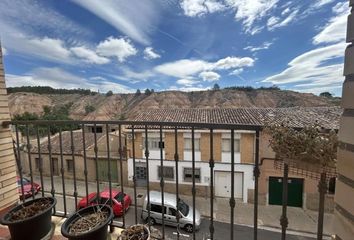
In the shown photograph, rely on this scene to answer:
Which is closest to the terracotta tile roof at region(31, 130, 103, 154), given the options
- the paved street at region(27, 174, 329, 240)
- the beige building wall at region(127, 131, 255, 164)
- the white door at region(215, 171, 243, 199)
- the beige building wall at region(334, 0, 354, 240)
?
the paved street at region(27, 174, 329, 240)

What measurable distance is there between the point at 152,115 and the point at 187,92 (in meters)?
18.1

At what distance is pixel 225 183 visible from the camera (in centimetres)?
919

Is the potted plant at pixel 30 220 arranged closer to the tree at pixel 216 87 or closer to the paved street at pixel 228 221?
the paved street at pixel 228 221

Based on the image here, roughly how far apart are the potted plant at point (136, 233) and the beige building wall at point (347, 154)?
1.04 m

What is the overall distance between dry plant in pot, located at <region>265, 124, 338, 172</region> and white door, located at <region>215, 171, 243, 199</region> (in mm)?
8557

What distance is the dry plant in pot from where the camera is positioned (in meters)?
0.84

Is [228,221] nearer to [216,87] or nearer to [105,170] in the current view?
[105,170]

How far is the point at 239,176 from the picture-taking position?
9.00 meters

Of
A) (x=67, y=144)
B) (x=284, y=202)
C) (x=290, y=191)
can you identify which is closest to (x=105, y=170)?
(x=67, y=144)

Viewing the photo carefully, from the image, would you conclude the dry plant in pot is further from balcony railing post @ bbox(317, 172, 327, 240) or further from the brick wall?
the brick wall

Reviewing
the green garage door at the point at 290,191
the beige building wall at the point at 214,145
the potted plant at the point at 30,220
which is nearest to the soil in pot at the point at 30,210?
the potted plant at the point at 30,220

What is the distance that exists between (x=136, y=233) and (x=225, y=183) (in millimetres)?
8505

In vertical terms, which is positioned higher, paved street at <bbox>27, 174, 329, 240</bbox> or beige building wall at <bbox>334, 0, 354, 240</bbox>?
beige building wall at <bbox>334, 0, 354, 240</bbox>

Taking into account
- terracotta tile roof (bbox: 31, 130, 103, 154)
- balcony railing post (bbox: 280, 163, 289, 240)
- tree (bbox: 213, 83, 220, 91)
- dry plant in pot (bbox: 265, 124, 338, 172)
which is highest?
tree (bbox: 213, 83, 220, 91)
